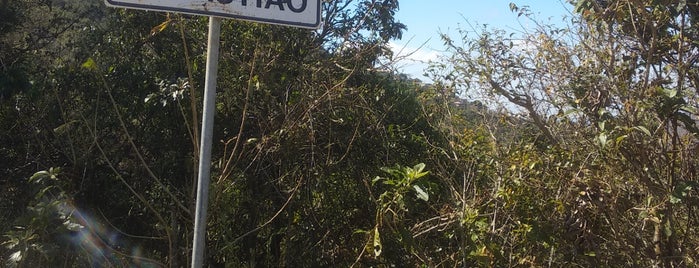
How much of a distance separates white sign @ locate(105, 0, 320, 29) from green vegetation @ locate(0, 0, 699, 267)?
56cm

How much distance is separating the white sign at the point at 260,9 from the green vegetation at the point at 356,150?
565 mm

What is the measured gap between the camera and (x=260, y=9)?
88.7 inches

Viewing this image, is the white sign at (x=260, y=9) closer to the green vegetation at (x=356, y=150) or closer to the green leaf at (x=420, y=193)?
the green vegetation at (x=356, y=150)

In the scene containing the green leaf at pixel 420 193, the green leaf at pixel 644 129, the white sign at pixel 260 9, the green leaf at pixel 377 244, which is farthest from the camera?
the green leaf at pixel 377 244

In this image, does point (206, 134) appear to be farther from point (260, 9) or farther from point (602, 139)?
point (602, 139)

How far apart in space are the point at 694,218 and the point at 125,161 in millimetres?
3480

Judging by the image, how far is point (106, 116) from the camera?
449cm

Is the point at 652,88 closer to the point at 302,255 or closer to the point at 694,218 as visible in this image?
the point at 694,218

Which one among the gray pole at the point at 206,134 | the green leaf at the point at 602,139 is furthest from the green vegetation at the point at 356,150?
the gray pole at the point at 206,134

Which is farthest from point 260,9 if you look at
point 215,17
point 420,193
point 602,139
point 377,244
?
point 602,139

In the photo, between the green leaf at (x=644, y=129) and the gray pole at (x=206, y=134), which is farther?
the green leaf at (x=644, y=129)

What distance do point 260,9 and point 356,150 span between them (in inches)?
77.8

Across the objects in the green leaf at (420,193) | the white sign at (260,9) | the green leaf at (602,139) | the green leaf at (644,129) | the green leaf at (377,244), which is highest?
the white sign at (260,9)

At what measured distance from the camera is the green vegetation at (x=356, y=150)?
337cm
